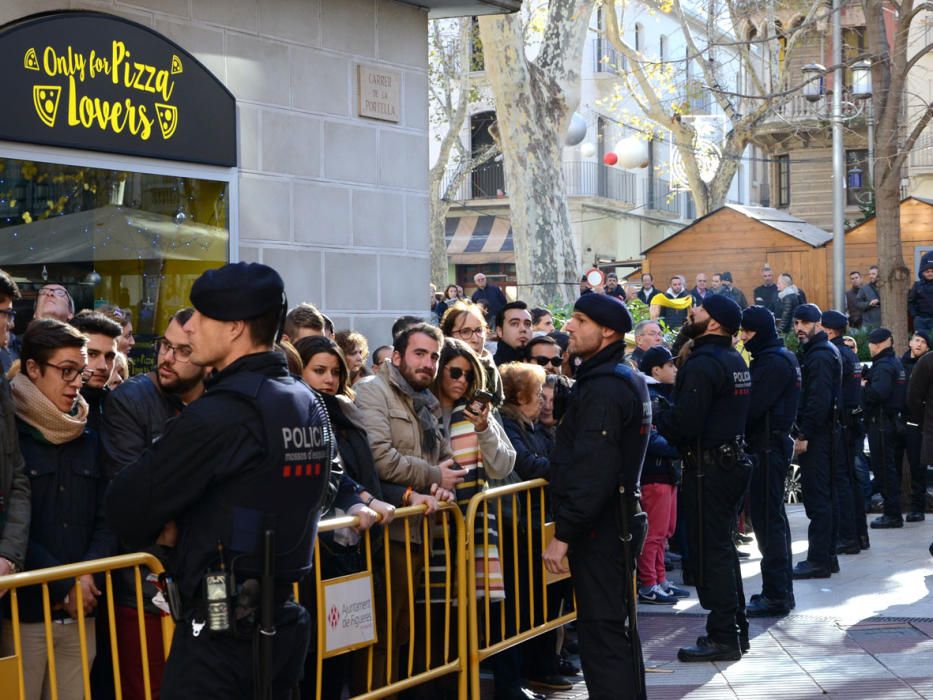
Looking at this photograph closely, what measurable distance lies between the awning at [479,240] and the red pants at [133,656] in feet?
121

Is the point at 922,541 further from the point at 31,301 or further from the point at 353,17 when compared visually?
the point at 31,301

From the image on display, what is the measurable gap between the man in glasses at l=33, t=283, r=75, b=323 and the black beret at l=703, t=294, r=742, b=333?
3.59m

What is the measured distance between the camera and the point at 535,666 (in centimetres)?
713

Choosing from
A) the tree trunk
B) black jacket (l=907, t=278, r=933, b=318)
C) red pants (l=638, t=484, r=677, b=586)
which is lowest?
red pants (l=638, t=484, r=677, b=586)

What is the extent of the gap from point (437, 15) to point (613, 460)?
17.8ft

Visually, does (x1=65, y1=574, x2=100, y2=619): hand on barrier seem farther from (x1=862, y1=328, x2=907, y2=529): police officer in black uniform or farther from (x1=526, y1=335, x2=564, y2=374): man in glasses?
(x1=862, y1=328, x2=907, y2=529): police officer in black uniform

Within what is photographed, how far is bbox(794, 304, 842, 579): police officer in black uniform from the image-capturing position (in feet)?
32.8

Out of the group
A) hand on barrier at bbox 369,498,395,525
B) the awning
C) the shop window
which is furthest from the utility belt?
the awning

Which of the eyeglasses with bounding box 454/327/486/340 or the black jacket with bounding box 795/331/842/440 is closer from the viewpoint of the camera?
the eyeglasses with bounding box 454/327/486/340

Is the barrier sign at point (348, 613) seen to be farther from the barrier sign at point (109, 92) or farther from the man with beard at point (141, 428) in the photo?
the barrier sign at point (109, 92)

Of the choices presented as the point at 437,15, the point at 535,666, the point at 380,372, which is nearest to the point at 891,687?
the point at 535,666

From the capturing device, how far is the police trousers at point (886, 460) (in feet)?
42.0

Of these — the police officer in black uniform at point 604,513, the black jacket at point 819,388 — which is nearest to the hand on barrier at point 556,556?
the police officer in black uniform at point 604,513

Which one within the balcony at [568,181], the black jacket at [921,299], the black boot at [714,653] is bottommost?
the black boot at [714,653]
